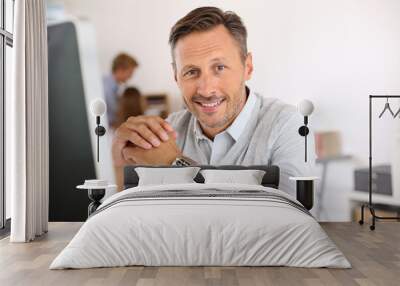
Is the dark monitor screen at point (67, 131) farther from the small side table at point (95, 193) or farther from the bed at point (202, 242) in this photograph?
the bed at point (202, 242)

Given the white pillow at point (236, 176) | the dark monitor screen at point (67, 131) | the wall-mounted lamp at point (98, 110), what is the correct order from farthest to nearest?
the dark monitor screen at point (67, 131) < the wall-mounted lamp at point (98, 110) < the white pillow at point (236, 176)

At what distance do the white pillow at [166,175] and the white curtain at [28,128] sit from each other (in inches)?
41.6

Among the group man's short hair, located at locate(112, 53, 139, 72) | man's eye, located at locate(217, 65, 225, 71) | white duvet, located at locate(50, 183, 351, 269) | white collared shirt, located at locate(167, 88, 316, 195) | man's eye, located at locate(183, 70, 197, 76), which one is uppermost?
man's short hair, located at locate(112, 53, 139, 72)

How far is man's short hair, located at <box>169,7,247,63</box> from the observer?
6.91m

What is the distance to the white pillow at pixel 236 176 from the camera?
20.7ft

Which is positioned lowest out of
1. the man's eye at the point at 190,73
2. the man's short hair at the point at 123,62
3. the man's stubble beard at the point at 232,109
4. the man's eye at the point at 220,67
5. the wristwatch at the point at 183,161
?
the wristwatch at the point at 183,161

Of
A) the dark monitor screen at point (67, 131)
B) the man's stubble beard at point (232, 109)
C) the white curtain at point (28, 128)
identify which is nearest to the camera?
the white curtain at point (28, 128)

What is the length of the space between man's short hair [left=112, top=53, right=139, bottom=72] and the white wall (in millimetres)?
157

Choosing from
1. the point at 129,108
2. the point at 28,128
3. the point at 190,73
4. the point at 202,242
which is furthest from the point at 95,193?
the point at 202,242

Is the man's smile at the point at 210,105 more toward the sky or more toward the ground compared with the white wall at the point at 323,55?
more toward the ground

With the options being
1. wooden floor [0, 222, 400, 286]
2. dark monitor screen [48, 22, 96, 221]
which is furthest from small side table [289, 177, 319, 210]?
dark monitor screen [48, 22, 96, 221]

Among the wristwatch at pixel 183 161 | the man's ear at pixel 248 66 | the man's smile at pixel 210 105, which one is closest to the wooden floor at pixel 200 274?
the wristwatch at pixel 183 161

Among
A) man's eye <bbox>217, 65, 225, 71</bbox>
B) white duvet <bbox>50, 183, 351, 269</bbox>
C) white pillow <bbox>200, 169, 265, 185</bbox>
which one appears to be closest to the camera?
white duvet <bbox>50, 183, 351, 269</bbox>

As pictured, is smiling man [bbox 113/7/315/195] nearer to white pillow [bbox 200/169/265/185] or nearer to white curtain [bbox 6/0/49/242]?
white pillow [bbox 200/169/265/185]
